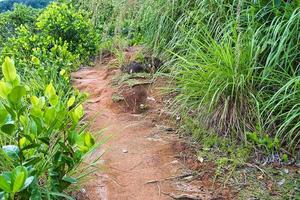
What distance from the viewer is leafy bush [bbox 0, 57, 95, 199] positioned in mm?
1424

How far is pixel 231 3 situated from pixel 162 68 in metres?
0.83

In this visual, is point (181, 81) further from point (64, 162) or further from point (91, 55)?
point (91, 55)

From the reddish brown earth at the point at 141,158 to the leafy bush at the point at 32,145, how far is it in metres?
0.35

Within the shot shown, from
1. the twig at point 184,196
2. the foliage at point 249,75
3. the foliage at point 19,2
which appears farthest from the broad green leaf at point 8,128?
the foliage at point 19,2

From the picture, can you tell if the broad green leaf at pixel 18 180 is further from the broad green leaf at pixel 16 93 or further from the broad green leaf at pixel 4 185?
the broad green leaf at pixel 16 93

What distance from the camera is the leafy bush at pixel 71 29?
4.92 metres

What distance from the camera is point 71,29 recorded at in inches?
198

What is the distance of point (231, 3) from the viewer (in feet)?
10.3

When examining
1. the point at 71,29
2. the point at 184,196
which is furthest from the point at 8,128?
the point at 71,29

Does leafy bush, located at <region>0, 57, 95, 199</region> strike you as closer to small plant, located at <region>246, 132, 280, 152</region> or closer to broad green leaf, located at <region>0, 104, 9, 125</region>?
broad green leaf, located at <region>0, 104, 9, 125</region>

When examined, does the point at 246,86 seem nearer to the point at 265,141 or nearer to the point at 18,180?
the point at 265,141

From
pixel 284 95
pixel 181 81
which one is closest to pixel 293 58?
pixel 284 95

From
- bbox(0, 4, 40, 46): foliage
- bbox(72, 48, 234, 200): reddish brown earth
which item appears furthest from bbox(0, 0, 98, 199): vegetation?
bbox(0, 4, 40, 46): foliage

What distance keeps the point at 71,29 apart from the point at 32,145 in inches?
145
